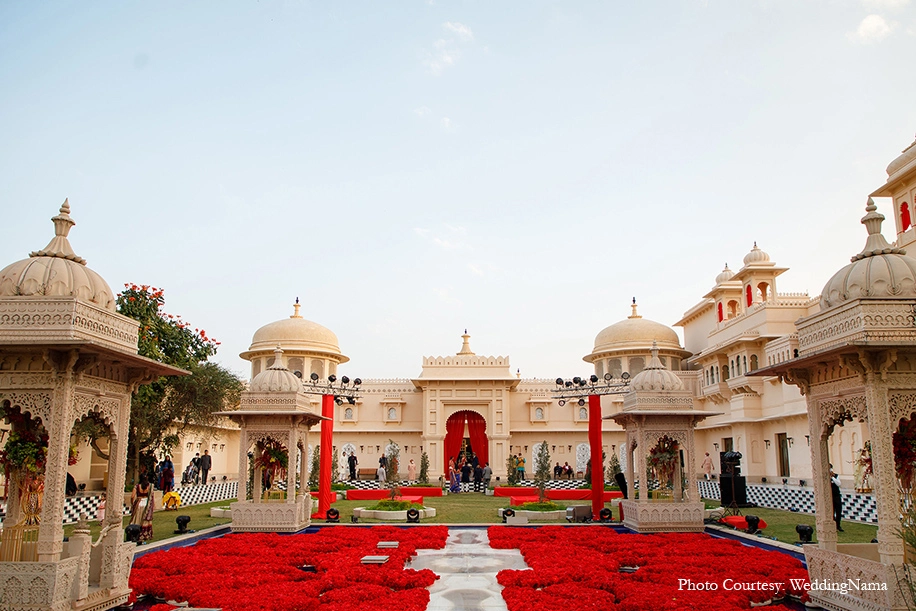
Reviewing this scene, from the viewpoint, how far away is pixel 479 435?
33.9 metres

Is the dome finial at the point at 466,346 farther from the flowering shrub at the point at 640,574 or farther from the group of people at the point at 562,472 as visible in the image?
the flowering shrub at the point at 640,574

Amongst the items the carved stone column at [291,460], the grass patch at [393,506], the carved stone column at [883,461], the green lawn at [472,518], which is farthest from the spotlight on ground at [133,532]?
the carved stone column at [883,461]

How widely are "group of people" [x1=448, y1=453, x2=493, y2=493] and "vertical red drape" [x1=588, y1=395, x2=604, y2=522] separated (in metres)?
10.9

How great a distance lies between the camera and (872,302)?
24.5 ft

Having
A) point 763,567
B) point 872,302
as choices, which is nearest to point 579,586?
point 763,567

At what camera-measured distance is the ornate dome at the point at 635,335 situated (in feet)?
116

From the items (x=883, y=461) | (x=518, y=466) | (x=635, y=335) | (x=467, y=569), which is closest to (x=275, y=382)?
(x=467, y=569)

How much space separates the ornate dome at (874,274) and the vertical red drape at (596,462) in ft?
29.7

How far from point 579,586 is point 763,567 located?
291 cm

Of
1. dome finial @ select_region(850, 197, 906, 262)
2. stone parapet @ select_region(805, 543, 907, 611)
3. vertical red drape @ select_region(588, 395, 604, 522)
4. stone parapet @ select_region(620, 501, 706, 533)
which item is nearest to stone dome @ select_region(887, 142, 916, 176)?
vertical red drape @ select_region(588, 395, 604, 522)

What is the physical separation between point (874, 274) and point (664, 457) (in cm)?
854

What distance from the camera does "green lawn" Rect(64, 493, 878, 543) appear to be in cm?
1422

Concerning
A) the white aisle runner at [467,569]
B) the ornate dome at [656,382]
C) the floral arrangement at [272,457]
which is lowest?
the white aisle runner at [467,569]

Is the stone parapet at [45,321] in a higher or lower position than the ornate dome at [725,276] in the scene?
lower
